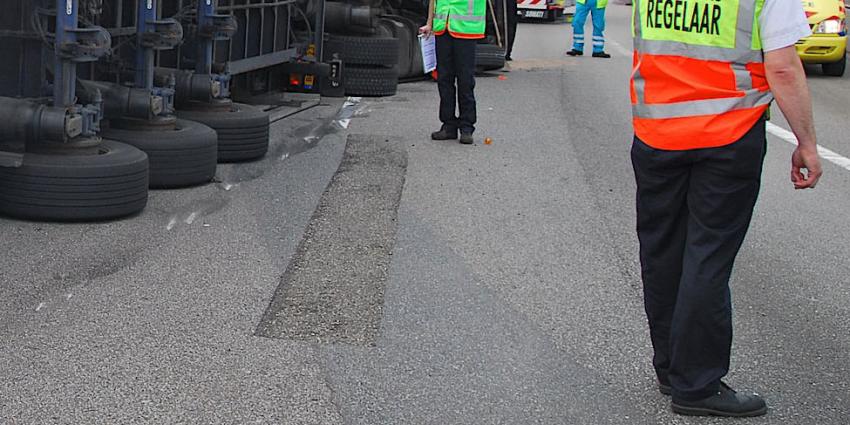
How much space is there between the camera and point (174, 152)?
7.96 m

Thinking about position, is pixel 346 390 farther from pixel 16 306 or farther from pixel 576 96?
pixel 576 96

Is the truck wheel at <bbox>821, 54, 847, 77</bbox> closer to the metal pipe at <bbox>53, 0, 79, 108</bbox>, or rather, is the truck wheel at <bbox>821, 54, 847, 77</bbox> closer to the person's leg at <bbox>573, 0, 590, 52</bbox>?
the person's leg at <bbox>573, 0, 590, 52</bbox>

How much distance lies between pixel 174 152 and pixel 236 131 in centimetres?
118

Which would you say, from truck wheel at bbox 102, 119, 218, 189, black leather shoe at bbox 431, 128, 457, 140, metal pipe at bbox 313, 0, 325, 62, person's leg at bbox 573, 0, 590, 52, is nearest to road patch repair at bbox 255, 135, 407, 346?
truck wheel at bbox 102, 119, 218, 189

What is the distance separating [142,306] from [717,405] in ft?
7.76

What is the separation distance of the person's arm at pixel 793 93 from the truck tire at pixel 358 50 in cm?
961

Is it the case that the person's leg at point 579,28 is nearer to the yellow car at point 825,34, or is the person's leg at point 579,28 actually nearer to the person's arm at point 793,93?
the yellow car at point 825,34

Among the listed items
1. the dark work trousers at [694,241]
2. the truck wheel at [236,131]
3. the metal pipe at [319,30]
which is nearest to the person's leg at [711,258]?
the dark work trousers at [694,241]

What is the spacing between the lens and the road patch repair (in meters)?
5.39

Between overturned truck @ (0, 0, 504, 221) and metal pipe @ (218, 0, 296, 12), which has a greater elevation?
metal pipe @ (218, 0, 296, 12)

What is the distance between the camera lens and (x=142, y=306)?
18.1 ft

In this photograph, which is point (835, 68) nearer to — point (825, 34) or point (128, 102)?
point (825, 34)

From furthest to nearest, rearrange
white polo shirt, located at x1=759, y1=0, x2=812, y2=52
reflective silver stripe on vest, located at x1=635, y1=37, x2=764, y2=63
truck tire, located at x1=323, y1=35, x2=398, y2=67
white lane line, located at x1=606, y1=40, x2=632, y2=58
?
white lane line, located at x1=606, y1=40, x2=632, y2=58, truck tire, located at x1=323, y1=35, x2=398, y2=67, reflective silver stripe on vest, located at x1=635, y1=37, x2=764, y2=63, white polo shirt, located at x1=759, y1=0, x2=812, y2=52

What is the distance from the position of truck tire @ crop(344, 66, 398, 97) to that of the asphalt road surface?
13.0 feet
